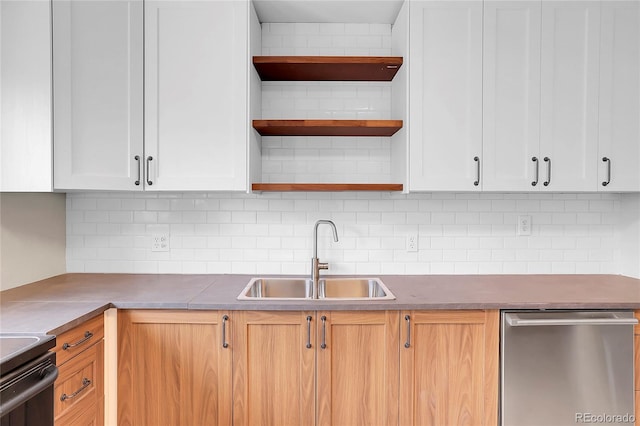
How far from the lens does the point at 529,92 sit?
1.94 meters

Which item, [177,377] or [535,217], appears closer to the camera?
[177,377]

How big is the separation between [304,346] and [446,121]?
4.18 ft

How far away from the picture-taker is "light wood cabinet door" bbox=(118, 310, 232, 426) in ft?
5.46

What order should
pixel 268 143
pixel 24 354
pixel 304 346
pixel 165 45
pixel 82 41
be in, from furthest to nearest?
pixel 268 143, pixel 165 45, pixel 82 41, pixel 304 346, pixel 24 354

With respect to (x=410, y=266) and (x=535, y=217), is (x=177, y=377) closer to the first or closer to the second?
(x=410, y=266)

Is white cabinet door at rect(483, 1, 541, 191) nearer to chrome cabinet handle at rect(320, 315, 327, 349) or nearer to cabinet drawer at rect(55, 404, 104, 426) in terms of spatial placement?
chrome cabinet handle at rect(320, 315, 327, 349)

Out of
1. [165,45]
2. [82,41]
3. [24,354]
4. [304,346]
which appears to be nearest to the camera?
[24,354]

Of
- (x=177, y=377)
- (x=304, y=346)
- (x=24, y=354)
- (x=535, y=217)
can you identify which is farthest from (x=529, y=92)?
(x=24, y=354)

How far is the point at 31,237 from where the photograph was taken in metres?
2.01

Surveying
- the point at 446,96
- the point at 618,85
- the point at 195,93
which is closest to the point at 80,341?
the point at 195,93

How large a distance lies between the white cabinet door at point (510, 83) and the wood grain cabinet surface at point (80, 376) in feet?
Answer: 6.22

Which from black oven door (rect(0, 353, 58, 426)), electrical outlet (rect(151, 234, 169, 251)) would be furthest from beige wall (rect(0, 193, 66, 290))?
black oven door (rect(0, 353, 58, 426))

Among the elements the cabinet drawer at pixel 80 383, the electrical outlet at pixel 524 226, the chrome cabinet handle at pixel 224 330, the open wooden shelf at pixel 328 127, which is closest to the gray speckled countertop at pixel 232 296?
the chrome cabinet handle at pixel 224 330

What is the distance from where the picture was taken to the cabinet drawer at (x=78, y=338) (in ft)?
4.48
